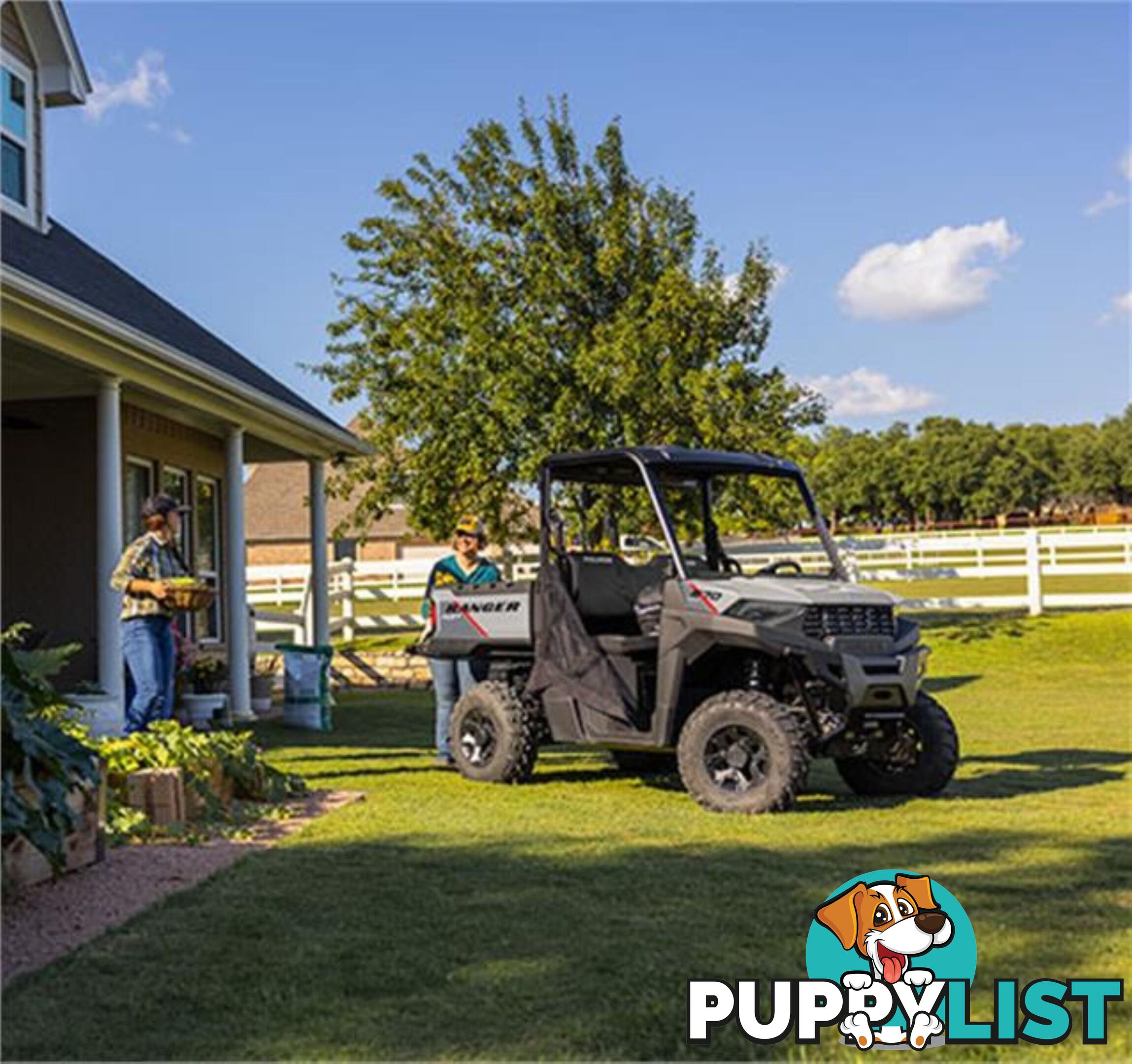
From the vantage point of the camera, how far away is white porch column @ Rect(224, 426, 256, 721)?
15188mm

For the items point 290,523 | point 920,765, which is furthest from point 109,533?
point 290,523

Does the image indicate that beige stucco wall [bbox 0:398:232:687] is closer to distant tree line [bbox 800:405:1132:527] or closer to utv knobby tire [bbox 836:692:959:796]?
utv knobby tire [bbox 836:692:959:796]

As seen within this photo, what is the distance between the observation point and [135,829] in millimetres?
6996

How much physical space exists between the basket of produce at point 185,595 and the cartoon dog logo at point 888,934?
5479mm

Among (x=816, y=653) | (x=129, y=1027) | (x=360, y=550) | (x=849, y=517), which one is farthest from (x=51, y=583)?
(x=849, y=517)

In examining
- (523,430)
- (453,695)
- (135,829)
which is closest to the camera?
(135,829)

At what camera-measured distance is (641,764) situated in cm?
1025

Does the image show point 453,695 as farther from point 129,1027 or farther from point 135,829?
point 129,1027

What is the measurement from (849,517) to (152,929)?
121m

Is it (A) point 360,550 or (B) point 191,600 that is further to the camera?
(A) point 360,550

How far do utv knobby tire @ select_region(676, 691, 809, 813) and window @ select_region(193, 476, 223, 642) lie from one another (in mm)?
9887

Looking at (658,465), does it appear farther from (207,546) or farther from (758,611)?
(207,546)

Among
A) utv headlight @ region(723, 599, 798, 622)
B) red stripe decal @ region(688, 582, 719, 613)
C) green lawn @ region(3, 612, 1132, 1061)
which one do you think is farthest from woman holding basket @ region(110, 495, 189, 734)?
utv headlight @ region(723, 599, 798, 622)

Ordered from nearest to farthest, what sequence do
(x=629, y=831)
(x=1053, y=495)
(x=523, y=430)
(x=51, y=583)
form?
(x=629, y=831)
(x=51, y=583)
(x=523, y=430)
(x=1053, y=495)
